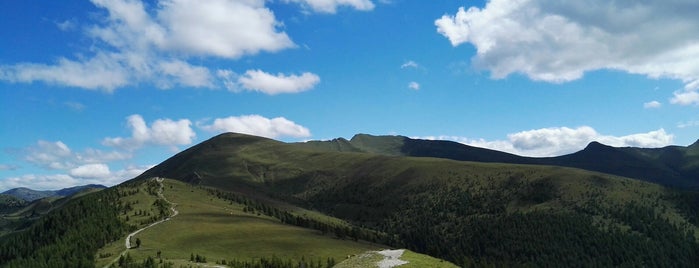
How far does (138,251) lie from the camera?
531 ft

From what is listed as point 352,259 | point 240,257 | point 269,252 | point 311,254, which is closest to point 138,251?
point 240,257

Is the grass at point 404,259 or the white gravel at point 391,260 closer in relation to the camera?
the white gravel at point 391,260

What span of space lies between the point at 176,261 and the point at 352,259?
4111 inches

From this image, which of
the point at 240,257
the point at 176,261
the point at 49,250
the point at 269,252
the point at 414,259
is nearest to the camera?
the point at 414,259

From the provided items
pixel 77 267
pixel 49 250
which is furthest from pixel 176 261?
pixel 49 250

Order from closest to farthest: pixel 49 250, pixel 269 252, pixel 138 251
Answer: pixel 138 251
pixel 269 252
pixel 49 250

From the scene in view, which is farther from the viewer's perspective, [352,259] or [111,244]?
[111,244]

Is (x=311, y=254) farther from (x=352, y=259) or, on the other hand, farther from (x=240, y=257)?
(x=352, y=259)

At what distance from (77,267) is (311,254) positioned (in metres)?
76.4

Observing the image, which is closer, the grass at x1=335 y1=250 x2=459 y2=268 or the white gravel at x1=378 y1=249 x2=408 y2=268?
the white gravel at x1=378 y1=249 x2=408 y2=268

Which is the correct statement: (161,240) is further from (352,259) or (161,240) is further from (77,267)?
(352,259)

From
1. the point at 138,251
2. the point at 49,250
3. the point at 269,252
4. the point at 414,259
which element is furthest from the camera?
the point at 49,250

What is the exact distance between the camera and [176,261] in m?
146

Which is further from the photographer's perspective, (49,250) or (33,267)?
(49,250)
